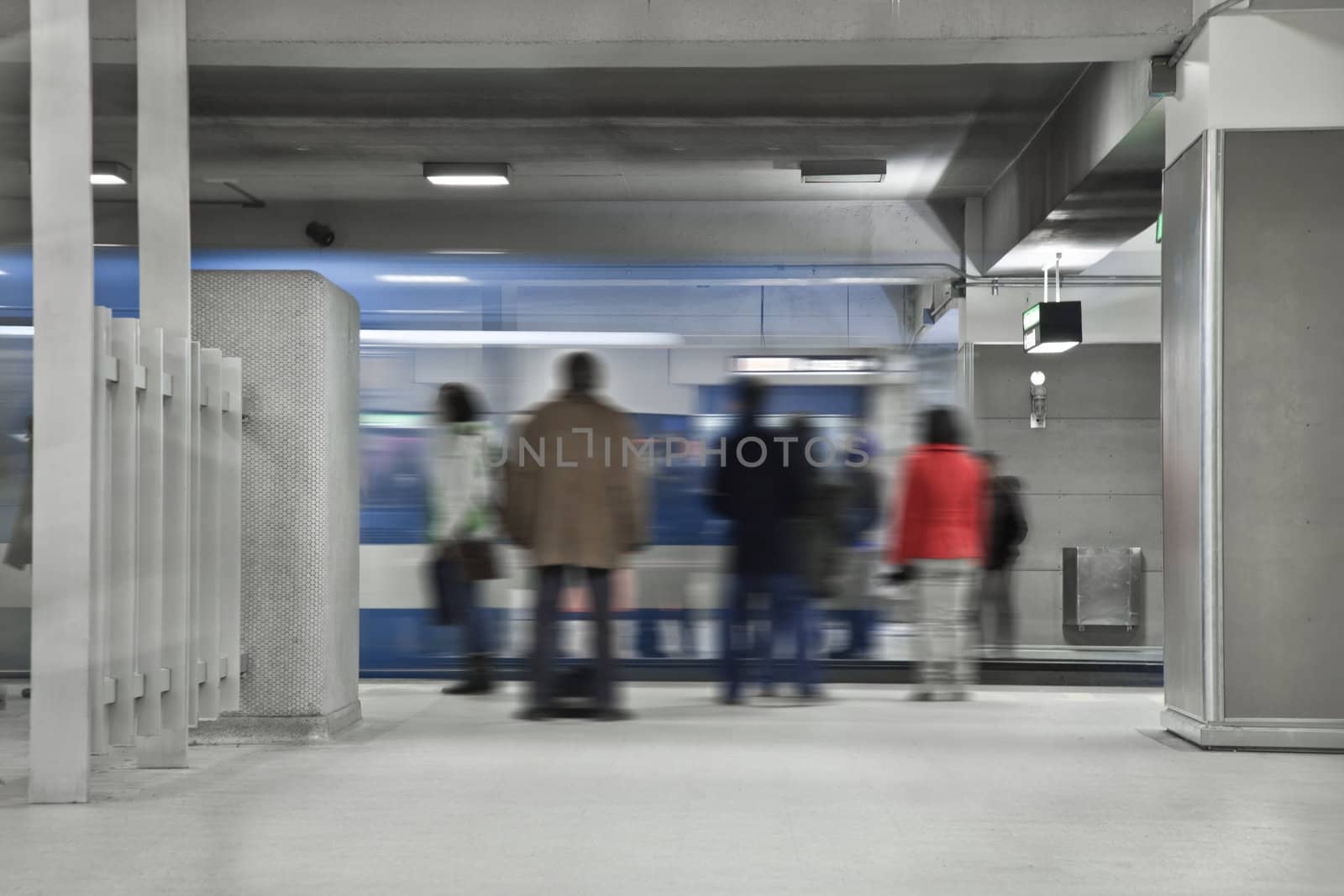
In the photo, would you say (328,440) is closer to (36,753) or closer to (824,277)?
(36,753)

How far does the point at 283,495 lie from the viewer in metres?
5.89

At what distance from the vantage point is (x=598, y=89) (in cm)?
859

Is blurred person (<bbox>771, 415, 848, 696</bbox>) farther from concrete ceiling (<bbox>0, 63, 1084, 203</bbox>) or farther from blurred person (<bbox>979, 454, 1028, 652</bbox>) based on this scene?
concrete ceiling (<bbox>0, 63, 1084, 203</bbox>)

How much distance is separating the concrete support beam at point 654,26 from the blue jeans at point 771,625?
9.13 ft

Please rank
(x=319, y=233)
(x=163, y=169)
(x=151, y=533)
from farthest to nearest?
(x=319, y=233) < (x=163, y=169) < (x=151, y=533)

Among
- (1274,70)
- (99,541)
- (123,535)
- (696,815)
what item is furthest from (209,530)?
(1274,70)

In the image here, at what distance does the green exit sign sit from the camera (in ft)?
34.6

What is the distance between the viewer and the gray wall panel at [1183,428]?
5.98 meters

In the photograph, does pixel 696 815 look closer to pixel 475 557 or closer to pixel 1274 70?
pixel 475 557

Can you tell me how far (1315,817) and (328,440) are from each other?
13.4 ft

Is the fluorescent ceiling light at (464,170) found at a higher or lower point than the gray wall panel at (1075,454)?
higher

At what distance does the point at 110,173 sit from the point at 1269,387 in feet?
27.3

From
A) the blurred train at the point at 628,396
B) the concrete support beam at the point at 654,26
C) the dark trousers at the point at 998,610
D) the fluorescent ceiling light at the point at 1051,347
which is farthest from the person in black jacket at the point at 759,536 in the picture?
the fluorescent ceiling light at the point at 1051,347

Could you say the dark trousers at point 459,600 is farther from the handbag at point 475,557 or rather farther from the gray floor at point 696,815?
the gray floor at point 696,815
